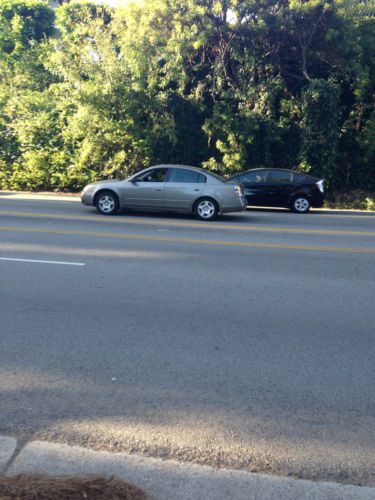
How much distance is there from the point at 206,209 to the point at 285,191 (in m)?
4.86

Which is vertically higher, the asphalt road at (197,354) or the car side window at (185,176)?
the car side window at (185,176)

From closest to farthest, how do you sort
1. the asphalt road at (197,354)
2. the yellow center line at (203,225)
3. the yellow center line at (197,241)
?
1. the asphalt road at (197,354)
2. the yellow center line at (197,241)
3. the yellow center line at (203,225)

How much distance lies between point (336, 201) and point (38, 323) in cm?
1858

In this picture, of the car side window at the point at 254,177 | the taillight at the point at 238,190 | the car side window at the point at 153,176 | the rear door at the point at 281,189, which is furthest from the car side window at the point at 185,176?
the rear door at the point at 281,189

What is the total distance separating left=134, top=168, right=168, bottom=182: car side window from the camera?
15.7 m

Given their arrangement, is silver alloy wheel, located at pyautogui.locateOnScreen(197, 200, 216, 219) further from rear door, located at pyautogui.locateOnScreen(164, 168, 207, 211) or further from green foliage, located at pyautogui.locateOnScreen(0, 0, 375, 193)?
green foliage, located at pyautogui.locateOnScreen(0, 0, 375, 193)

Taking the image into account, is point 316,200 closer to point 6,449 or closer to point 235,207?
point 235,207

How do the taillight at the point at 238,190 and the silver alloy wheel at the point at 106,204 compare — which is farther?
the silver alloy wheel at the point at 106,204

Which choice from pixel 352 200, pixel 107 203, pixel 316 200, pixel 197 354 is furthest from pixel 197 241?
pixel 352 200

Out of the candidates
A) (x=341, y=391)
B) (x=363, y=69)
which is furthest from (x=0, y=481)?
(x=363, y=69)

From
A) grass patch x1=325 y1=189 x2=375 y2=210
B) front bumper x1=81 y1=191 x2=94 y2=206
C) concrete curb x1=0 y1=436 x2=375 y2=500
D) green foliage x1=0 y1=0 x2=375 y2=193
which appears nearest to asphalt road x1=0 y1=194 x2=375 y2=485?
concrete curb x1=0 y1=436 x2=375 y2=500

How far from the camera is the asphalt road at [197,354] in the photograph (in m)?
3.99

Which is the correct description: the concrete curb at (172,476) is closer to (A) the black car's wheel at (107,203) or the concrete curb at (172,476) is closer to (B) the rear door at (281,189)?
(A) the black car's wheel at (107,203)

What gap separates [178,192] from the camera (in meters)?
15.5
